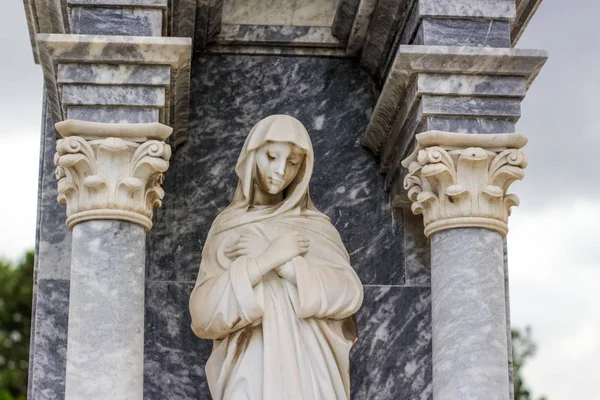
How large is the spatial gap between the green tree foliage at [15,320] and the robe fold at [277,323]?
21840 millimetres

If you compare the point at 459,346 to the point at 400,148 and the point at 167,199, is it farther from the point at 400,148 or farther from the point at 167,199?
the point at 167,199

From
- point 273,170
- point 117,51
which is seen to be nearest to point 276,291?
point 273,170

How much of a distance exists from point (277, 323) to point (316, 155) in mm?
2396

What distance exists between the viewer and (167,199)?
12367 millimetres

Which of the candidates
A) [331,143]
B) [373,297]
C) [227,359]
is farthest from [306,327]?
[331,143]

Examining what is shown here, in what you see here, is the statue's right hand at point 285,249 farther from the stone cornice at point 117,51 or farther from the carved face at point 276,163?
the stone cornice at point 117,51

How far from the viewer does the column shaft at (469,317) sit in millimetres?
10180

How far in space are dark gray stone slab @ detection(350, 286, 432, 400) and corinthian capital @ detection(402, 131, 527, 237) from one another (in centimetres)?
167

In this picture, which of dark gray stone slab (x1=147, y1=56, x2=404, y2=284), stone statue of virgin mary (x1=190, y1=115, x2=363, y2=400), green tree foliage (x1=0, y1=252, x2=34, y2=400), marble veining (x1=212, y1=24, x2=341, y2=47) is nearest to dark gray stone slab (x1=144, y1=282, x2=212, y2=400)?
dark gray stone slab (x1=147, y1=56, x2=404, y2=284)

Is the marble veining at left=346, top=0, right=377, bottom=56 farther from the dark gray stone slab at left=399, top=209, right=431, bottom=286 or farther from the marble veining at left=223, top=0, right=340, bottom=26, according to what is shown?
the dark gray stone slab at left=399, top=209, right=431, bottom=286

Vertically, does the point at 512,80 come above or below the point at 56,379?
above

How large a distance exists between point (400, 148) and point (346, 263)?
1191mm

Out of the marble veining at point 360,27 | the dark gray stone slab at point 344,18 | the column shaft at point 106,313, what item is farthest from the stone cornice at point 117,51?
the dark gray stone slab at point 344,18

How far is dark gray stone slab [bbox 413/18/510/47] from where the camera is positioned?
428 inches
